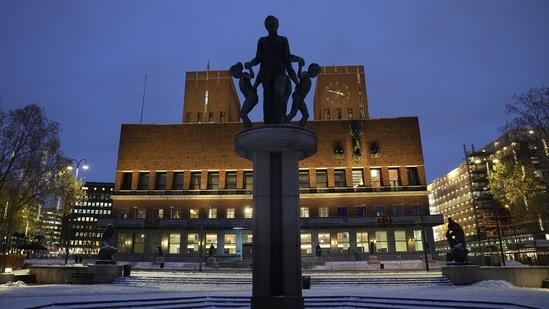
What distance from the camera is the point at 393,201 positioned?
202ft

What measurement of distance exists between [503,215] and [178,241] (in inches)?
2724

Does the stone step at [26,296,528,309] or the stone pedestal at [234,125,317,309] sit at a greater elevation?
the stone pedestal at [234,125,317,309]

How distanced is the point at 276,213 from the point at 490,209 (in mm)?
87041

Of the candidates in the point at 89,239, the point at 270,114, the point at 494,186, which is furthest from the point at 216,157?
the point at 89,239

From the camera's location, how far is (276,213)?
40.3 feet

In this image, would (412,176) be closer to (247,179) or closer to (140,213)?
(247,179)

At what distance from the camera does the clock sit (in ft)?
266

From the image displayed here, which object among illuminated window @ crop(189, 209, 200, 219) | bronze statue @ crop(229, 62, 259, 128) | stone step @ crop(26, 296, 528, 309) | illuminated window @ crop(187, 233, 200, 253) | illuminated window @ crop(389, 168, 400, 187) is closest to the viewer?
bronze statue @ crop(229, 62, 259, 128)

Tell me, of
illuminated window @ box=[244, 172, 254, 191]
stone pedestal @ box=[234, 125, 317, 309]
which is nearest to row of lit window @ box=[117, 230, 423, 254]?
illuminated window @ box=[244, 172, 254, 191]

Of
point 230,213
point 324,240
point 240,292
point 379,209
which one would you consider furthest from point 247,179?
point 240,292

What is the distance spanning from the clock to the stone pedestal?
6986 cm

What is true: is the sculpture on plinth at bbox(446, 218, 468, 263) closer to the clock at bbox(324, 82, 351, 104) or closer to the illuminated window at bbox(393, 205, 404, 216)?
the illuminated window at bbox(393, 205, 404, 216)

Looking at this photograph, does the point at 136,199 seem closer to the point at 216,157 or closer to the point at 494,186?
the point at 216,157

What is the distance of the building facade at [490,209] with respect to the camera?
4217cm
